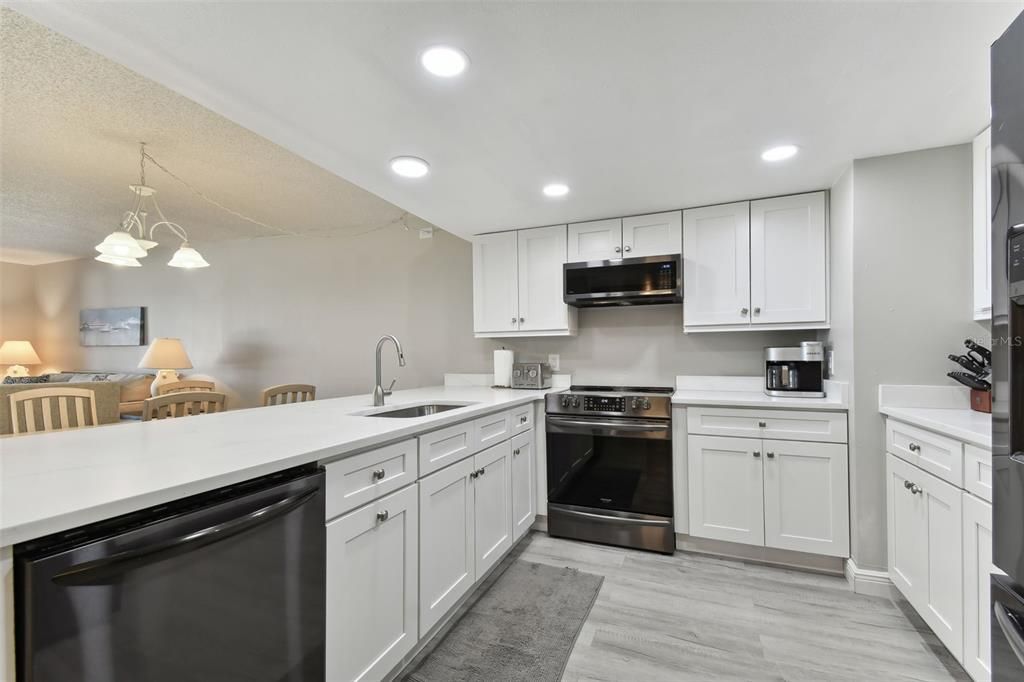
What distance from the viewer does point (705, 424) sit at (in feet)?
8.30

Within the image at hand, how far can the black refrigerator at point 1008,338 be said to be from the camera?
792mm

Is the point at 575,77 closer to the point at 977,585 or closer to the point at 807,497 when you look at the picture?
the point at 977,585

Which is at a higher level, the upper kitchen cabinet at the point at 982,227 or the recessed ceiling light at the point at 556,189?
the recessed ceiling light at the point at 556,189

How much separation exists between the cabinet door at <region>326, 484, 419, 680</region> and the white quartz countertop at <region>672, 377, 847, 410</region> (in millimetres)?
1723

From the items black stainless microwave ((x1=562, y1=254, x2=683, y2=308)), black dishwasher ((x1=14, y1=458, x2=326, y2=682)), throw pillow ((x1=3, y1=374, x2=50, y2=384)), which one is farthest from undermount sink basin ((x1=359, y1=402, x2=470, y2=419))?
throw pillow ((x1=3, y1=374, x2=50, y2=384))

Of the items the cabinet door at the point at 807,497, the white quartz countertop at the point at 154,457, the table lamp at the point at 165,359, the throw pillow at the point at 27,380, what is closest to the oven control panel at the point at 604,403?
the cabinet door at the point at 807,497

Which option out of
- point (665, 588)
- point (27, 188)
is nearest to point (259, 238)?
point (27, 188)

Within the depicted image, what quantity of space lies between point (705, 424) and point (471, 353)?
1940 mm

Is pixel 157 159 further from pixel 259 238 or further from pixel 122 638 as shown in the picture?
pixel 122 638

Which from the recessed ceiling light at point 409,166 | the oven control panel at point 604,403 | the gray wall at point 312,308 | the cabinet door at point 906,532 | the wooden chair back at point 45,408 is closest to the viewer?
the cabinet door at point 906,532

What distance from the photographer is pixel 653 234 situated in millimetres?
2906

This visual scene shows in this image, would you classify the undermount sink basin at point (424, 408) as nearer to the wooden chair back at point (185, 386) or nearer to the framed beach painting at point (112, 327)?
the wooden chair back at point (185, 386)

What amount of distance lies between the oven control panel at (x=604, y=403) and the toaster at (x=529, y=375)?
559 mm

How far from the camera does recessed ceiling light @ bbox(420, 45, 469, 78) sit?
53.2 inches
